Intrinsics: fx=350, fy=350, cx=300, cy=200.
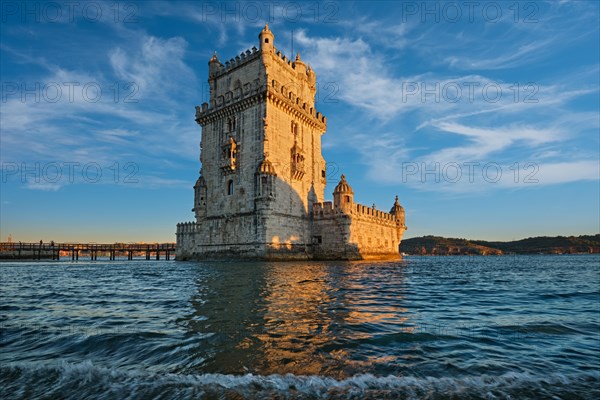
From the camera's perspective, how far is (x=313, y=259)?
3947cm

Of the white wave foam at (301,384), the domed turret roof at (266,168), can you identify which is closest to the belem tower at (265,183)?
the domed turret roof at (266,168)

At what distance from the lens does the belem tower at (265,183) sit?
119ft

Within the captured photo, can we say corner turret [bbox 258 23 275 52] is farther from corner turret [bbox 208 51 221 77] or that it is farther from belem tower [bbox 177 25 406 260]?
corner turret [bbox 208 51 221 77]

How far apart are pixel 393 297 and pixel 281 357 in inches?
288

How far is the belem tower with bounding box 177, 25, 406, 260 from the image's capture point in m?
36.3

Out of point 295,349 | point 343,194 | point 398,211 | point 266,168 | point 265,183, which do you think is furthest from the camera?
point 398,211

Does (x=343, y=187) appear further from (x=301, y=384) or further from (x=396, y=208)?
(x=301, y=384)

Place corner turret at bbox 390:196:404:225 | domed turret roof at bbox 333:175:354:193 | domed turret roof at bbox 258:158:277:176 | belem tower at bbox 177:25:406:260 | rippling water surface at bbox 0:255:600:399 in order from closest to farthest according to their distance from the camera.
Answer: rippling water surface at bbox 0:255:600:399
domed turret roof at bbox 258:158:277:176
belem tower at bbox 177:25:406:260
domed turret roof at bbox 333:175:354:193
corner turret at bbox 390:196:404:225

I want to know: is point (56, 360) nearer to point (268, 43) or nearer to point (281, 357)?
point (281, 357)

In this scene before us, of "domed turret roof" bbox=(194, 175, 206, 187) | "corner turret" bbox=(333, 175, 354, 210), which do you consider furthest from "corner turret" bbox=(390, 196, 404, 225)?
"domed turret roof" bbox=(194, 175, 206, 187)

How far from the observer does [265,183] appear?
35.2m

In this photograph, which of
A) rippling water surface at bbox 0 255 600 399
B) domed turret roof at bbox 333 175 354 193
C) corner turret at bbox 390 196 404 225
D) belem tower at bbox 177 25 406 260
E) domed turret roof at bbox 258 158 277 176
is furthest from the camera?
corner turret at bbox 390 196 404 225

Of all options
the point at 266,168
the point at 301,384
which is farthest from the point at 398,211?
the point at 301,384

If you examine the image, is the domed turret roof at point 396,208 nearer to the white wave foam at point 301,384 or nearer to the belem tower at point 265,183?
the belem tower at point 265,183
